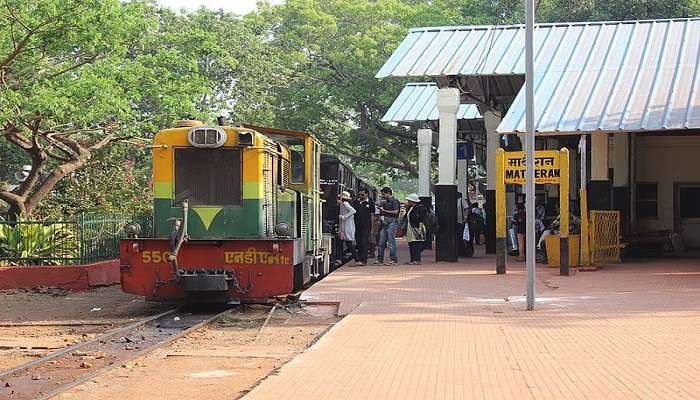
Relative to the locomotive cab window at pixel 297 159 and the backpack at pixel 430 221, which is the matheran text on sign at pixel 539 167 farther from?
the locomotive cab window at pixel 297 159

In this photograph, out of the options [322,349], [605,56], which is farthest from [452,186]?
[322,349]

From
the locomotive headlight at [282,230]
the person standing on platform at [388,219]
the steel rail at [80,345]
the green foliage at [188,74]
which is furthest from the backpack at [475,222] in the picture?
the steel rail at [80,345]

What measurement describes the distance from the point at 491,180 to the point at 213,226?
645 inches

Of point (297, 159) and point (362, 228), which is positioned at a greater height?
point (297, 159)

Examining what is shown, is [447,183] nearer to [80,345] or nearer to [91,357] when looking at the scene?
[80,345]

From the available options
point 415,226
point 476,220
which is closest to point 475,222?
point 476,220

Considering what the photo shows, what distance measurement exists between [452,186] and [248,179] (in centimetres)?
1029

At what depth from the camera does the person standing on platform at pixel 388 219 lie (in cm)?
2252

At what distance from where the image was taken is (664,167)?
96.0 ft

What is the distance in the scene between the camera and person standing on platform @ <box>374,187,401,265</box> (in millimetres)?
22516

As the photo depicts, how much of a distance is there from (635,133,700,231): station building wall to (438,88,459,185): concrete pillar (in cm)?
Answer: 739

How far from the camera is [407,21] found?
46.7 meters

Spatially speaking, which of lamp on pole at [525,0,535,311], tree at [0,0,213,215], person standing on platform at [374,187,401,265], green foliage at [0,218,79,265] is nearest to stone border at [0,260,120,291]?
green foliage at [0,218,79,265]

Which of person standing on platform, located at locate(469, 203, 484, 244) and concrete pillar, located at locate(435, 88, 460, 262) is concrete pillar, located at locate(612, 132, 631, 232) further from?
concrete pillar, located at locate(435, 88, 460, 262)
